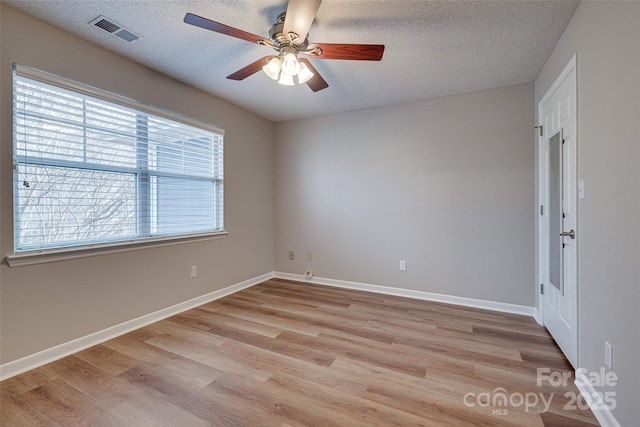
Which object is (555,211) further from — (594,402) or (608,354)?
(594,402)

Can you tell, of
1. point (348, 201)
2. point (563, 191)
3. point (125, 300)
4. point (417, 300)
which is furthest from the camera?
point (348, 201)

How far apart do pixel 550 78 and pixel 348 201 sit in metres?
2.44

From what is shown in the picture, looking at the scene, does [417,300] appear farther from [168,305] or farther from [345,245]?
[168,305]

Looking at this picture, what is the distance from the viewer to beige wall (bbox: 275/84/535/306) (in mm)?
2955

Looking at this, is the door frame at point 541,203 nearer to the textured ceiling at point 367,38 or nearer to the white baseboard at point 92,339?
the textured ceiling at point 367,38

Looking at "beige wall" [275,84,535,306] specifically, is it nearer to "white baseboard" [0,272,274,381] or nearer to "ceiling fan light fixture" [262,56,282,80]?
"white baseboard" [0,272,274,381]

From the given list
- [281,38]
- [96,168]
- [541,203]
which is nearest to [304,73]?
[281,38]

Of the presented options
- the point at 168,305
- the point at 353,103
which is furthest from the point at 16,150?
the point at 353,103

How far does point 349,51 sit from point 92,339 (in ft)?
10.0

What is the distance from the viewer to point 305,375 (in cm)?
186

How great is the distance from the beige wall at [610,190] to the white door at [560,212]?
0.53 feet

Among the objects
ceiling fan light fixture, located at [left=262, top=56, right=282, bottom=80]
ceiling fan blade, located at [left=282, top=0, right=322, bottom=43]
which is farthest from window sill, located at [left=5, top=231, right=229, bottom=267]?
ceiling fan blade, located at [left=282, top=0, right=322, bottom=43]

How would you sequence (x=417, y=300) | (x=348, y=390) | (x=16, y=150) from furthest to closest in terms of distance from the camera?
(x=417, y=300), (x=16, y=150), (x=348, y=390)

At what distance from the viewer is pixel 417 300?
3346 millimetres
